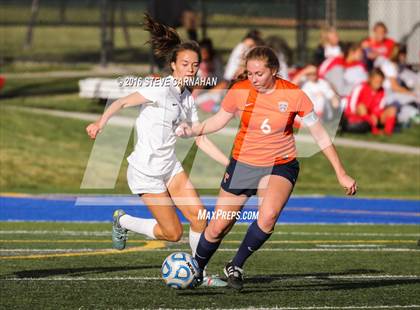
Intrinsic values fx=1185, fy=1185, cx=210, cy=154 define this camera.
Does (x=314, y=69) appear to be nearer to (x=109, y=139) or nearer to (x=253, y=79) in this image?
(x=109, y=139)

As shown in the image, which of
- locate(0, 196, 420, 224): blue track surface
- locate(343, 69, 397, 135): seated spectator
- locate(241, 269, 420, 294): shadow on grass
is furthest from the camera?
locate(343, 69, 397, 135): seated spectator

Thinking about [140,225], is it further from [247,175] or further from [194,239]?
[247,175]

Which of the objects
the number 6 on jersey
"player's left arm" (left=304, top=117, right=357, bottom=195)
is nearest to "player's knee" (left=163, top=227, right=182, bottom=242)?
the number 6 on jersey

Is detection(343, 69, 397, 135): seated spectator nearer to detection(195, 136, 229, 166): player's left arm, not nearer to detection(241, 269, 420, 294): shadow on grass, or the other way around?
detection(241, 269, 420, 294): shadow on grass

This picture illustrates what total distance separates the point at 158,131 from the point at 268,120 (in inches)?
41.9

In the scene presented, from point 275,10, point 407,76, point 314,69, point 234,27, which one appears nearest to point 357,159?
point 314,69

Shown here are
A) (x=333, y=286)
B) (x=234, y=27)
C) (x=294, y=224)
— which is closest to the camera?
(x=333, y=286)

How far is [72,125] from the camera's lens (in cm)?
2150

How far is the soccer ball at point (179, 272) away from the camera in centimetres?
906

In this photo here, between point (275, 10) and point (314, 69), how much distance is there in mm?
28901

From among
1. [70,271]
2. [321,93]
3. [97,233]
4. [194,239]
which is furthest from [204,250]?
[321,93]

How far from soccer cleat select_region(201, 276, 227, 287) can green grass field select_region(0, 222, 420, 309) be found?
10cm

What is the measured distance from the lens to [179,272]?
9.06 metres

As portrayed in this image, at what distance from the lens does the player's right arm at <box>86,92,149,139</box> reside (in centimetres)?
897
